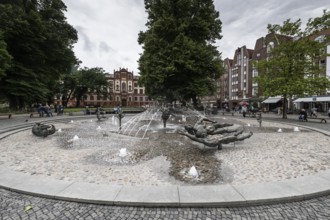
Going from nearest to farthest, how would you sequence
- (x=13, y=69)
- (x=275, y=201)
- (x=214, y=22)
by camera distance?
(x=275, y=201) < (x=13, y=69) < (x=214, y=22)

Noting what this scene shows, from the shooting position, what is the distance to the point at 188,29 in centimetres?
2622

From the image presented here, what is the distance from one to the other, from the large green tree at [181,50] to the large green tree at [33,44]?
532 inches

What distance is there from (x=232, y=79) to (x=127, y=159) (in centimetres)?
6619

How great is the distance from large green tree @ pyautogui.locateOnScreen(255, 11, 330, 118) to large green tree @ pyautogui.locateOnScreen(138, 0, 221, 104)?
7225 mm

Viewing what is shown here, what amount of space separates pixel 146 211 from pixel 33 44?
2940cm

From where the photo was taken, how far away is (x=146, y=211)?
12.6ft

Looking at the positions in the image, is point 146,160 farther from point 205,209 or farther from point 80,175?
point 205,209

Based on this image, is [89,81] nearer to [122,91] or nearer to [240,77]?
[122,91]

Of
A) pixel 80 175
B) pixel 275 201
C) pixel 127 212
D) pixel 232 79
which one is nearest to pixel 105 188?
pixel 127 212

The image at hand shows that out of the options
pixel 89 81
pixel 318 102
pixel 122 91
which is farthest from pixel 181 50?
pixel 122 91

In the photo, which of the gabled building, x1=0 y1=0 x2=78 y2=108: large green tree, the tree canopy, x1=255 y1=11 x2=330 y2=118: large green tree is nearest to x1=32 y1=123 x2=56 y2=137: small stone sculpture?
x1=0 y1=0 x2=78 y2=108: large green tree

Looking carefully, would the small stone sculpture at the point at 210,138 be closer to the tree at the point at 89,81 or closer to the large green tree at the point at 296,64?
the large green tree at the point at 296,64

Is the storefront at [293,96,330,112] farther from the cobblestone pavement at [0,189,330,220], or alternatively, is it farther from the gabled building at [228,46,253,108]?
the cobblestone pavement at [0,189,330,220]

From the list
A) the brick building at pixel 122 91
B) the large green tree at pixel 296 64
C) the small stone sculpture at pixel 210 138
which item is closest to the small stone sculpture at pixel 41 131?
the small stone sculpture at pixel 210 138
